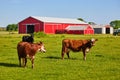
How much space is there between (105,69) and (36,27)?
235 ft

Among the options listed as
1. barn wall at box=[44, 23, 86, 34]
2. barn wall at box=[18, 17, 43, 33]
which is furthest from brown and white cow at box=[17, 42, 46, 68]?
barn wall at box=[18, 17, 43, 33]

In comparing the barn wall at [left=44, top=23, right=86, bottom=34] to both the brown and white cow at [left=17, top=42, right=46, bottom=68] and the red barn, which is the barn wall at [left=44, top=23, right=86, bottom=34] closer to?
the red barn

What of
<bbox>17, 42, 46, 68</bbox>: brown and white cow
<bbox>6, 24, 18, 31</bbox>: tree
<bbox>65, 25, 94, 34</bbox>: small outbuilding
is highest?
<bbox>6, 24, 18, 31</bbox>: tree

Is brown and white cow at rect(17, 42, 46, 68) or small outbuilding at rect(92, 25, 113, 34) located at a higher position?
small outbuilding at rect(92, 25, 113, 34)

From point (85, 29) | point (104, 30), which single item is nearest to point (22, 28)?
point (85, 29)

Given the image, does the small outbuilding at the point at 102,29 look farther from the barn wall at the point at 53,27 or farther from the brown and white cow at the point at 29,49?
the brown and white cow at the point at 29,49

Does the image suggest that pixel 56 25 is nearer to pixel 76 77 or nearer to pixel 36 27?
pixel 36 27

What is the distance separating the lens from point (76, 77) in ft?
41.5

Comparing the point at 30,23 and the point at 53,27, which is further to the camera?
the point at 30,23

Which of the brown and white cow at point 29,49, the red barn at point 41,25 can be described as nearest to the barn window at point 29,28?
the red barn at point 41,25

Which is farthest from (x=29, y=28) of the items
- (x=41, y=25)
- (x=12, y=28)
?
(x=12, y=28)

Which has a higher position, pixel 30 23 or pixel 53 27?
pixel 30 23

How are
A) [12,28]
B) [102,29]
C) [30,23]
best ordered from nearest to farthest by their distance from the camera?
1. [30,23]
2. [102,29]
3. [12,28]

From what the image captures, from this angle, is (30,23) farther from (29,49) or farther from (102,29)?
(29,49)
